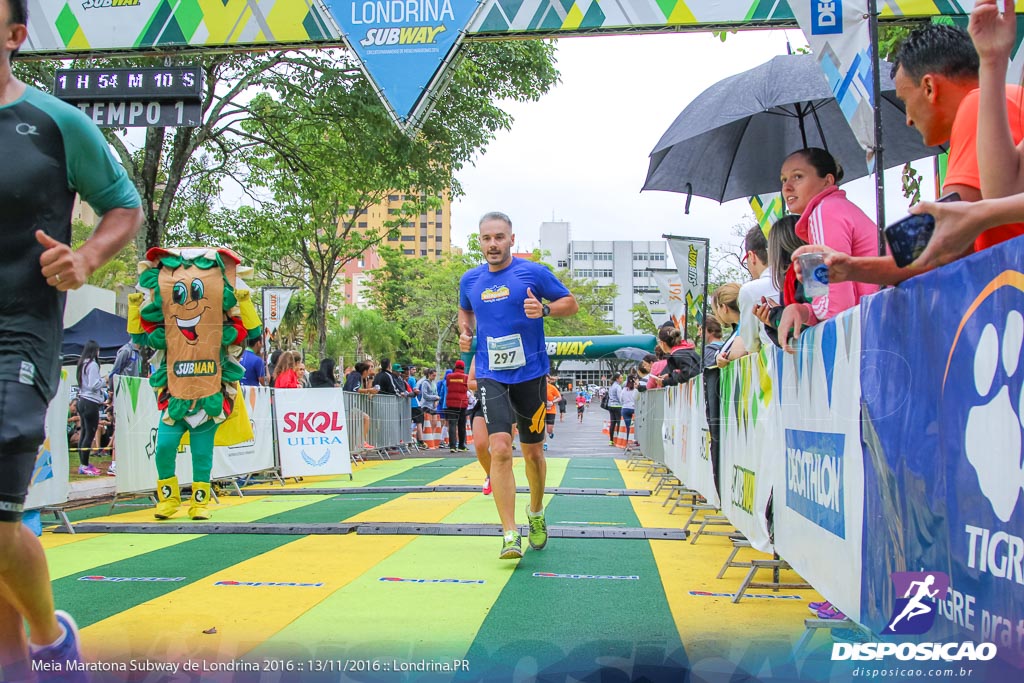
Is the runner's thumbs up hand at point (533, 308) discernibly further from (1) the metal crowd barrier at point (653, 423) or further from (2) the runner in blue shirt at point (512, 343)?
(1) the metal crowd barrier at point (653, 423)

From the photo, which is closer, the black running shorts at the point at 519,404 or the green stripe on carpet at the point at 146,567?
the green stripe on carpet at the point at 146,567

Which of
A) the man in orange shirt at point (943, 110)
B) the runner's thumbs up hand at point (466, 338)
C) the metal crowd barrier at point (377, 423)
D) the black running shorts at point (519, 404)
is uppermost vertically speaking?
the man in orange shirt at point (943, 110)

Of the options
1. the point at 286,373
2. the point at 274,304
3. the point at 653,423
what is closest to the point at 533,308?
the point at 653,423

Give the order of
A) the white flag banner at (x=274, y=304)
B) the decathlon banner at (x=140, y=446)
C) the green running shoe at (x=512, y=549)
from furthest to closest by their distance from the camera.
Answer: the white flag banner at (x=274, y=304), the decathlon banner at (x=140, y=446), the green running shoe at (x=512, y=549)

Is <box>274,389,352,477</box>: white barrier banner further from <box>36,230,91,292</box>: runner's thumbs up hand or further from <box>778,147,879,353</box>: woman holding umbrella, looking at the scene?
<box>36,230,91,292</box>: runner's thumbs up hand

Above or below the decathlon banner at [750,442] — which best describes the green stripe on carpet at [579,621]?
below

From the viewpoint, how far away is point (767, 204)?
962 cm

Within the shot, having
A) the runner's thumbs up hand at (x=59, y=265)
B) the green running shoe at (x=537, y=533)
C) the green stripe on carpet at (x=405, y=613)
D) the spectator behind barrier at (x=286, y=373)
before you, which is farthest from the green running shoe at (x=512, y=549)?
the spectator behind barrier at (x=286, y=373)

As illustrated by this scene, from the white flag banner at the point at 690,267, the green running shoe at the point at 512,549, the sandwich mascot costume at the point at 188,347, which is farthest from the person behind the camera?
the white flag banner at the point at 690,267

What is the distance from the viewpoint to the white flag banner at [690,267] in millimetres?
12211

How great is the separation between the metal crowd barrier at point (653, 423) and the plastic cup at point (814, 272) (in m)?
8.82

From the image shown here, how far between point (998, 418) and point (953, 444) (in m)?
0.28

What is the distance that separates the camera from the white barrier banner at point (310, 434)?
13.2 meters

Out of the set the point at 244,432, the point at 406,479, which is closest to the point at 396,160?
the point at 406,479
